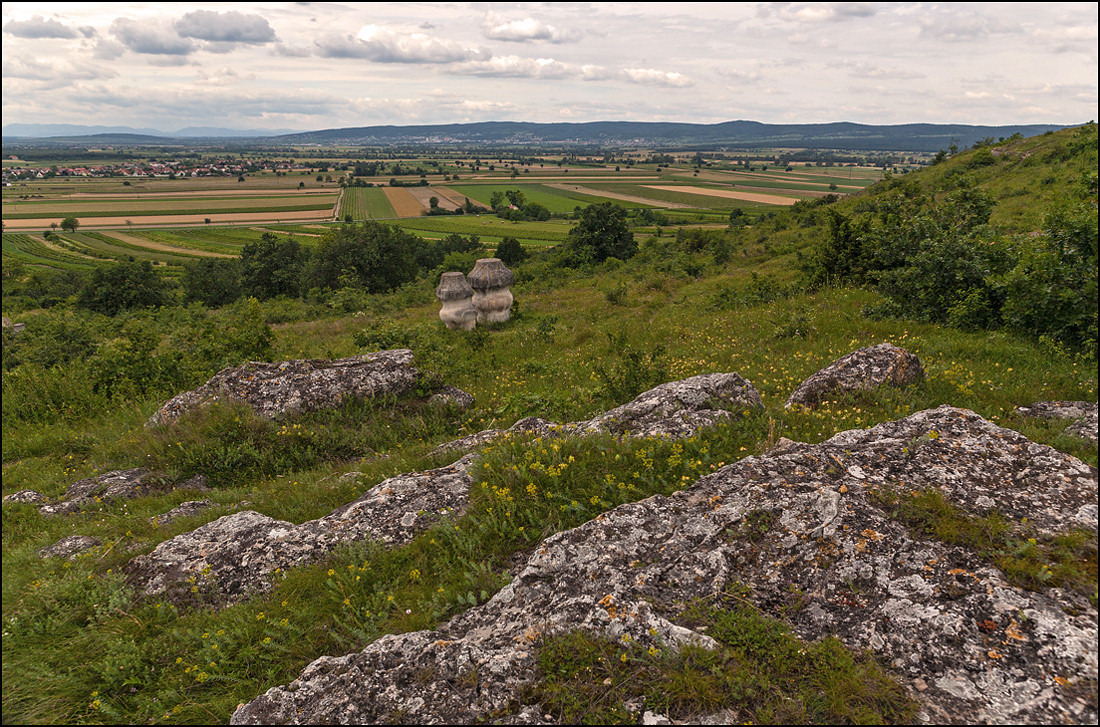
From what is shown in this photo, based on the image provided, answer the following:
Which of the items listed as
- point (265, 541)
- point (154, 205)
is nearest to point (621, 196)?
point (154, 205)

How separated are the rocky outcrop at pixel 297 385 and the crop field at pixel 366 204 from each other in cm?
9479

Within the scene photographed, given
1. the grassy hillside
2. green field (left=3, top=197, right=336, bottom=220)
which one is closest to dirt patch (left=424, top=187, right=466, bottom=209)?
green field (left=3, top=197, right=336, bottom=220)

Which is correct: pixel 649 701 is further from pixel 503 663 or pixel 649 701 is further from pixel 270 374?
pixel 270 374

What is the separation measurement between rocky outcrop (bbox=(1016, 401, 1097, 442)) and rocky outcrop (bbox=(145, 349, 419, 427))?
9.91 m

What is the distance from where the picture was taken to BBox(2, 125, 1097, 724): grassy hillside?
4230 mm

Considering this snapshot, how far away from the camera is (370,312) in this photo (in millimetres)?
29828

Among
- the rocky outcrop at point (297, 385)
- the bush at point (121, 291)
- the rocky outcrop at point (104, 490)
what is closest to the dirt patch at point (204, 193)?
the bush at point (121, 291)

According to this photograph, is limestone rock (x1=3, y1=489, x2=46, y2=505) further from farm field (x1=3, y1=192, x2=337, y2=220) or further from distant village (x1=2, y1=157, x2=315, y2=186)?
distant village (x1=2, y1=157, x2=315, y2=186)

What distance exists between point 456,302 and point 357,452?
1148 cm

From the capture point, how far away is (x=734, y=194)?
375ft

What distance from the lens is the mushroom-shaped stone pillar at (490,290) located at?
1967cm

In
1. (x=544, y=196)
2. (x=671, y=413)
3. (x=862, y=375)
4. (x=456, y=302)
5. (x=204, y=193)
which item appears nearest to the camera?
(x=671, y=413)

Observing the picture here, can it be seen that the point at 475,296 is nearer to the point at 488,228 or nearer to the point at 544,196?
the point at 488,228

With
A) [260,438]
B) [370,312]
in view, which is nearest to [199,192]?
[370,312]
